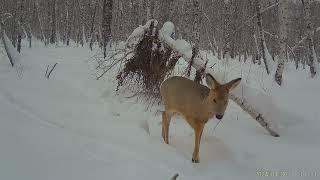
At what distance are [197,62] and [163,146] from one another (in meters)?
2.33

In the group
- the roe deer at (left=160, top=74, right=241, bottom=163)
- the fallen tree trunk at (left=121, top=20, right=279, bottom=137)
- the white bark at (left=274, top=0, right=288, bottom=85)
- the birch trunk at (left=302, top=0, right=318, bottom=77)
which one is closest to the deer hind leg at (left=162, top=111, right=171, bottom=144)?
the roe deer at (left=160, top=74, right=241, bottom=163)

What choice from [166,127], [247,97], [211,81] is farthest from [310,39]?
[211,81]

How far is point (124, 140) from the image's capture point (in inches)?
262

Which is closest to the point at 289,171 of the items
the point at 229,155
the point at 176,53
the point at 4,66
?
the point at 229,155

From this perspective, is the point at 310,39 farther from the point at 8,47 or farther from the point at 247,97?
the point at 8,47

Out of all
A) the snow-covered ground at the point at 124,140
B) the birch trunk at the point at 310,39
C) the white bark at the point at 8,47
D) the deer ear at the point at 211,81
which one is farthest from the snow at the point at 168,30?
the birch trunk at the point at 310,39

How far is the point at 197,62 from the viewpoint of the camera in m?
8.53

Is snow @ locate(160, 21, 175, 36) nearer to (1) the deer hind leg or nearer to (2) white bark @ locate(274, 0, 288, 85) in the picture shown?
(1) the deer hind leg

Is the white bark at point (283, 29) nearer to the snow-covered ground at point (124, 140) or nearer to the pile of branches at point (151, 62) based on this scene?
the snow-covered ground at point (124, 140)

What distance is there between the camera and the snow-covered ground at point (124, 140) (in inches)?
199

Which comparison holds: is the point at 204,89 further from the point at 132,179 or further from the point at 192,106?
the point at 132,179

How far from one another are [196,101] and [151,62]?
117 inches

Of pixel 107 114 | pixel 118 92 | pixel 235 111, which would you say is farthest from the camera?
pixel 118 92

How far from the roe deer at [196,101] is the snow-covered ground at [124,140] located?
0.42m
